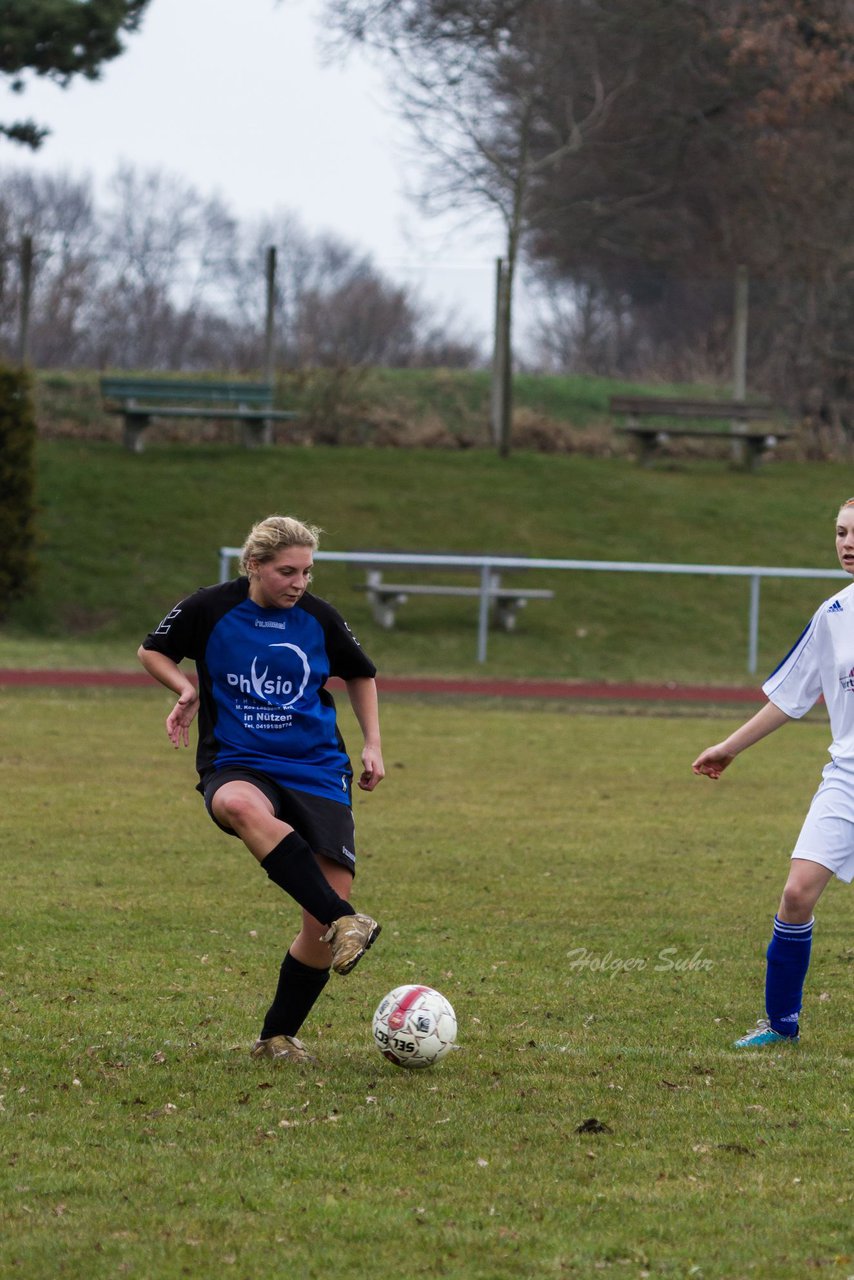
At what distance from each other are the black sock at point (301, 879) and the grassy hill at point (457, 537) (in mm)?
12576

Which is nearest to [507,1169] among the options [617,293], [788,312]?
[788,312]

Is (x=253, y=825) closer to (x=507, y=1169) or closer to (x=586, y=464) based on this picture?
(x=507, y=1169)

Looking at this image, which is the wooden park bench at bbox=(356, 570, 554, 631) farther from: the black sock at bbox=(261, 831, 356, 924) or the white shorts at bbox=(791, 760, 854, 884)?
the black sock at bbox=(261, 831, 356, 924)

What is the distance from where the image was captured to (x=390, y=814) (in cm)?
1029

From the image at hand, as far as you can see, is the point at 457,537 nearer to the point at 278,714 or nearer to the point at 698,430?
the point at 698,430

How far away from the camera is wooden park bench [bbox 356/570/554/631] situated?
1955cm

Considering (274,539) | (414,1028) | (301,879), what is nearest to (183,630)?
(274,539)

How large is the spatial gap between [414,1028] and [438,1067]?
0.19m

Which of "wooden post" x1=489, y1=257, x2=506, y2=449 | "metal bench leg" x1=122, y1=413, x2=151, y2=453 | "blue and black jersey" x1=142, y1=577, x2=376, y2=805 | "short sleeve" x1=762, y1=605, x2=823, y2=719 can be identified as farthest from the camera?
"wooden post" x1=489, y1=257, x2=506, y2=449

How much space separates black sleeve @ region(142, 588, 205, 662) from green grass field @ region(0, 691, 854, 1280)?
1236mm

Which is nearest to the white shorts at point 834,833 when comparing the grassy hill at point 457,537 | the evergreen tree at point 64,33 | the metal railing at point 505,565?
the metal railing at point 505,565

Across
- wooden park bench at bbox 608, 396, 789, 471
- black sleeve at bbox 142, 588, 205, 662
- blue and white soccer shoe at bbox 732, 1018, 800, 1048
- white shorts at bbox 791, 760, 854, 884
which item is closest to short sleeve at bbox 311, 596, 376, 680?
black sleeve at bbox 142, 588, 205, 662

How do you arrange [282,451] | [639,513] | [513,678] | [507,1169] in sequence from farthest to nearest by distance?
1. [282,451]
2. [639,513]
3. [513,678]
4. [507,1169]

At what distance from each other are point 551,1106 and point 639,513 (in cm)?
1985
